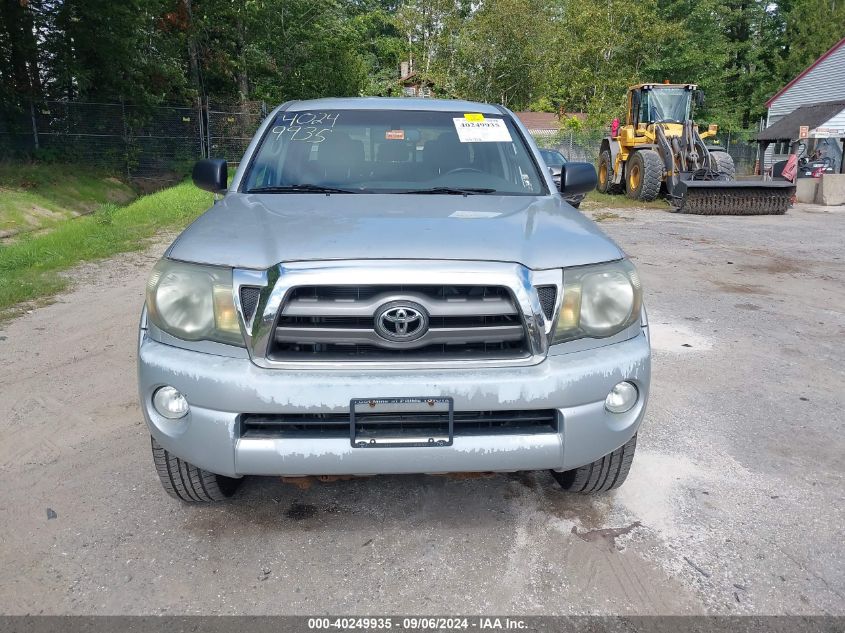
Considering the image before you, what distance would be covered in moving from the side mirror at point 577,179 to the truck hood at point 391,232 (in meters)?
0.71

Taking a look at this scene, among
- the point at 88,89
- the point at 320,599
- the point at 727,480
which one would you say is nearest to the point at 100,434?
the point at 320,599

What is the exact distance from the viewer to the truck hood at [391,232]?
2.39 meters

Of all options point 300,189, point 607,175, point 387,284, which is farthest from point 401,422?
point 607,175

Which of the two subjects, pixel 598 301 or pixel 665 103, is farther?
pixel 665 103

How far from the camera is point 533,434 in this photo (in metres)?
2.38

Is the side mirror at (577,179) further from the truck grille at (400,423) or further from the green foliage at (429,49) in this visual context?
the green foliage at (429,49)

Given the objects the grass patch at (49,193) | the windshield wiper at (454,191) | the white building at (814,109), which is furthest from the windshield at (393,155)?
the white building at (814,109)

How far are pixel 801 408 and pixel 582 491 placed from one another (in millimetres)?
1961

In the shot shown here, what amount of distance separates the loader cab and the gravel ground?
14587 millimetres

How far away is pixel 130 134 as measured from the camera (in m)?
17.2

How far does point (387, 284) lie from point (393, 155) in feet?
5.19

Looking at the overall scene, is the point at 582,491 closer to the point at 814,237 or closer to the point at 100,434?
the point at 100,434

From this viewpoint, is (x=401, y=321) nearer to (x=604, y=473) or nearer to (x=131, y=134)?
(x=604, y=473)

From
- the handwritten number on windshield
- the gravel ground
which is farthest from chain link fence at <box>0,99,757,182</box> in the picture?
the handwritten number on windshield
